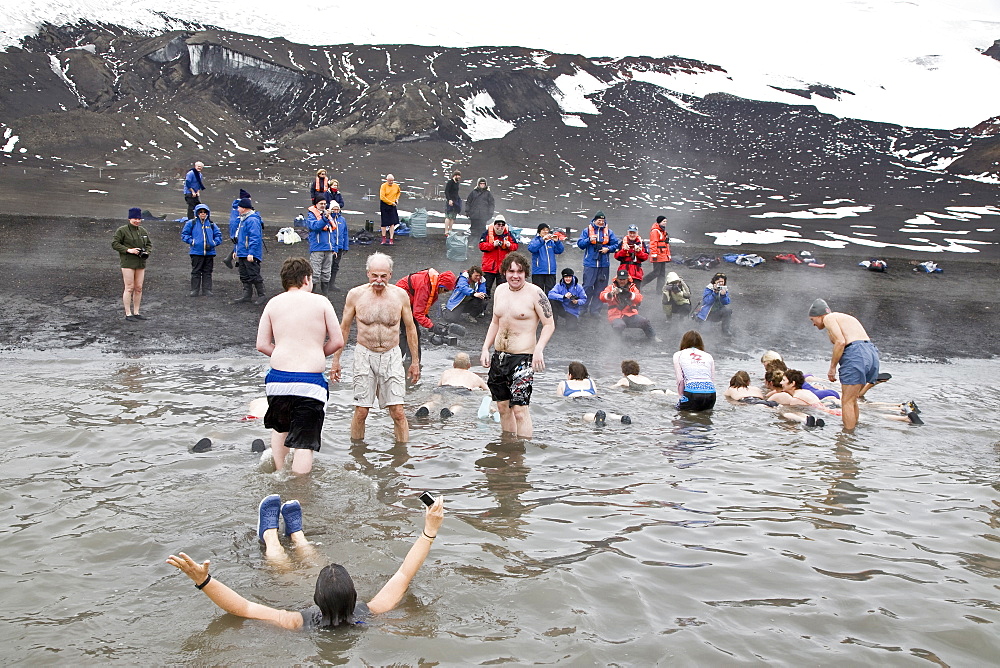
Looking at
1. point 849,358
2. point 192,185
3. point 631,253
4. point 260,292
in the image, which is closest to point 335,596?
point 849,358

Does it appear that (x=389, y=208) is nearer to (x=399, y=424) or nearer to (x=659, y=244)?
(x=659, y=244)

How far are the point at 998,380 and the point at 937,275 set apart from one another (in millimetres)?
9114

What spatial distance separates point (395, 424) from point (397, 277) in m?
8.61

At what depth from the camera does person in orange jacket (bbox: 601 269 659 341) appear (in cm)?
1403

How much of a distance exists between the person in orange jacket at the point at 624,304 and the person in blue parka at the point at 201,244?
22.0 feet

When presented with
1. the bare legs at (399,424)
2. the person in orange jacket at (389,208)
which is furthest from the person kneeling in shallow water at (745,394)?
the person in orange jacket at (389,208)

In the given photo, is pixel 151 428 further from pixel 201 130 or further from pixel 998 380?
pixel 201 130

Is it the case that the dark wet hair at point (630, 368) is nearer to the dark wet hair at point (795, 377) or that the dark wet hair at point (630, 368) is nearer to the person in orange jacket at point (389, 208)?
the dark wet hair at point (795, 377)

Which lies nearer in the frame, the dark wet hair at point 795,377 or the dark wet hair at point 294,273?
the dark wet hair at point 294,273

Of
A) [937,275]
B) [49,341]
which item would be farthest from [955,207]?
[49,341]

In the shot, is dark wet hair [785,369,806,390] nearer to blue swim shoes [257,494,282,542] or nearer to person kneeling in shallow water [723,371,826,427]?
person kneeling in shallow water [723,371,826,427]

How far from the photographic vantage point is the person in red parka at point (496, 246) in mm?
13332

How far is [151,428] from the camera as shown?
7.52 meters

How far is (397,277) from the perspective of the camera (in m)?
15.8
